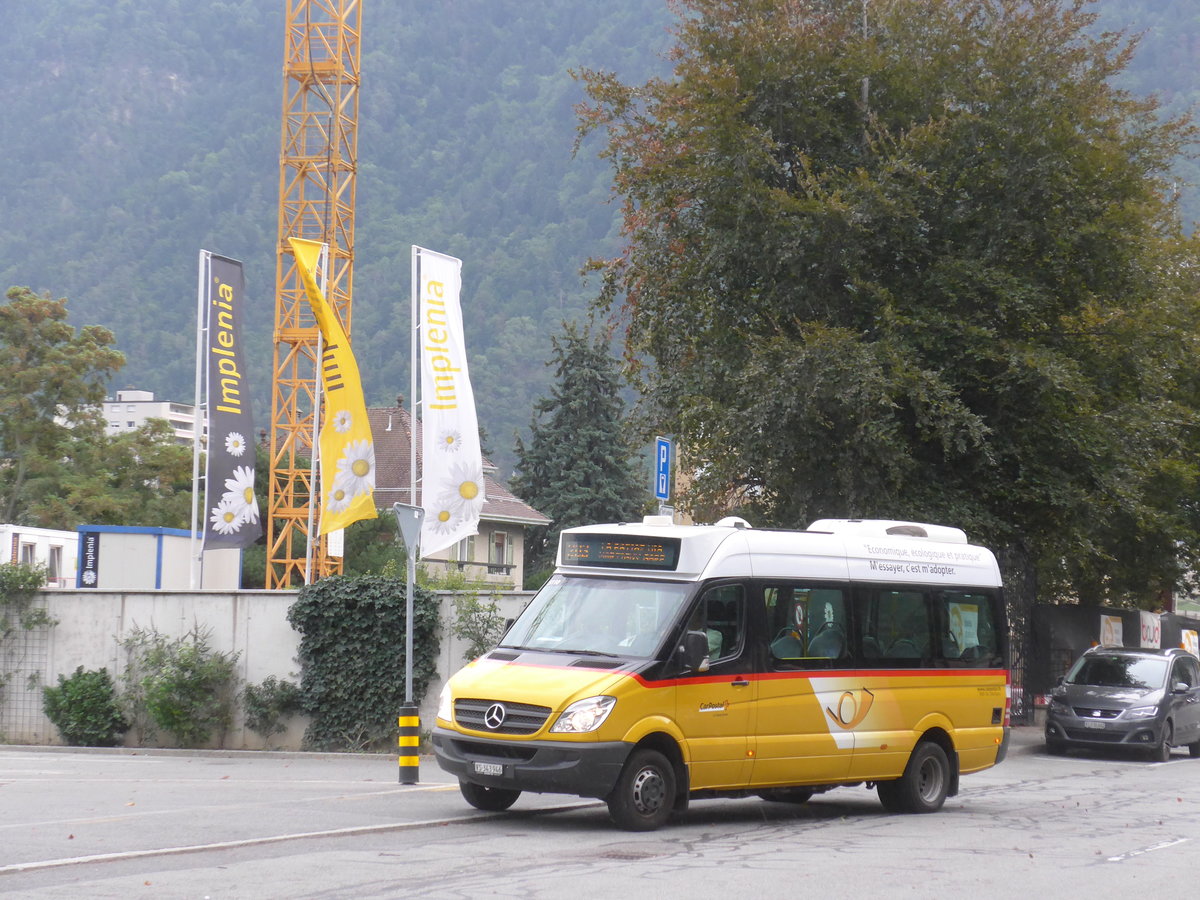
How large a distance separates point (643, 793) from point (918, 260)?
15.5 meters

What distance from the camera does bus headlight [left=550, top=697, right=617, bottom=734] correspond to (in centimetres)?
1193

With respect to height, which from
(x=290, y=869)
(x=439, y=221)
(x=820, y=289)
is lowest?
(x=290, y=869)

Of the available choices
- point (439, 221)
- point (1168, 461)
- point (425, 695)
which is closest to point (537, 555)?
point (1168, 461)

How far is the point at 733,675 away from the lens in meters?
13.1

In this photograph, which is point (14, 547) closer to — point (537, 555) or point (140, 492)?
point (140, 492)

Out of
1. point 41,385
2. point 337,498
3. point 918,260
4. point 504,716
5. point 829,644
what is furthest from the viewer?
point 41,385

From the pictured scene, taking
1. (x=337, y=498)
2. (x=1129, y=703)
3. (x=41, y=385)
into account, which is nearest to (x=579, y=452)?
(x=41, y=385)

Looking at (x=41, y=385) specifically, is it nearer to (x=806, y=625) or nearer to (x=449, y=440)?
(x=449, y=440)

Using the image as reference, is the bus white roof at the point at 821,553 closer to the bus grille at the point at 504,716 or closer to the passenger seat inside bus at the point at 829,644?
the passenger seat inside bus at the point at 829,644

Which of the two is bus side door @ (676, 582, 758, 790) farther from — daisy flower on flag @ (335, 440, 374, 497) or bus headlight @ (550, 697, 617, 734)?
daisy flower on flag @ (335, 440, 374, 497)

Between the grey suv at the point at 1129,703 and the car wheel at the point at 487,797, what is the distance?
47.3 feet

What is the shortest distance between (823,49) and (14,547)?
76.1 ft

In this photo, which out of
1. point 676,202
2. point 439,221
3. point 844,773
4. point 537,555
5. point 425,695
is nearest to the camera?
point 844,773

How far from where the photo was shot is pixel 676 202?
2669 cm
